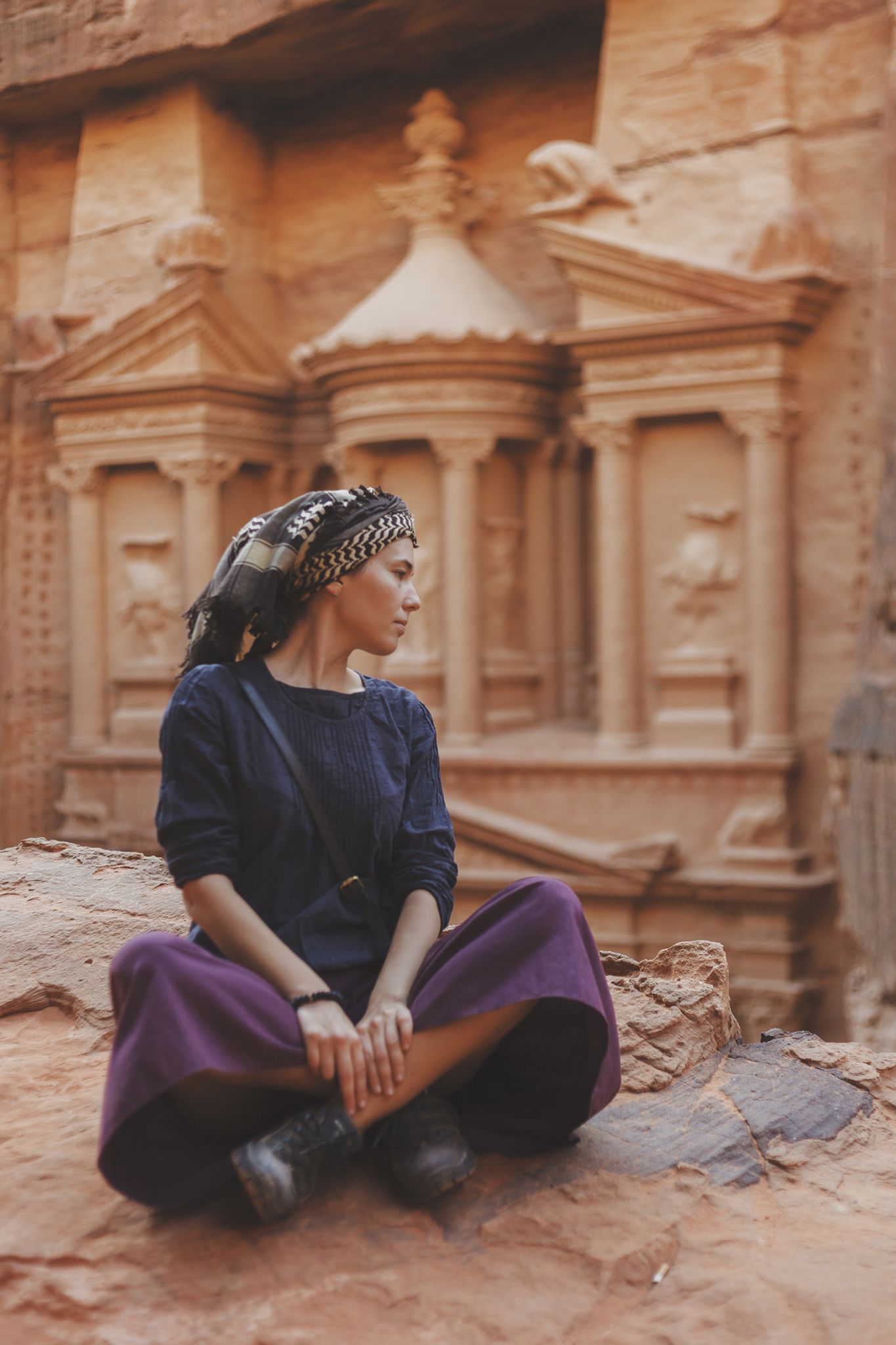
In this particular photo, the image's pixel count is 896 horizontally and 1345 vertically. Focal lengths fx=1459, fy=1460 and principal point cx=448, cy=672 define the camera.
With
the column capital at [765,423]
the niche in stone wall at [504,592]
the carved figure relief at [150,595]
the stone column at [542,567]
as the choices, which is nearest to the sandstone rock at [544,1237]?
the column capital at [765,423]

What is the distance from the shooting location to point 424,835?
286cm

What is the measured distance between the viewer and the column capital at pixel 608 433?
35.5ft

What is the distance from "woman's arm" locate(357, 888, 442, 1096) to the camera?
98.0 inches

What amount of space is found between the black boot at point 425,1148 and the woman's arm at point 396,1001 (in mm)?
141

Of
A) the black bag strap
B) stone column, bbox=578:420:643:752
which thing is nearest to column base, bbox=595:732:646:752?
stone column, bbox=578:420:643:752

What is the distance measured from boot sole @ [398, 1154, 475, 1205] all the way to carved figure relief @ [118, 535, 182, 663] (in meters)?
10.6

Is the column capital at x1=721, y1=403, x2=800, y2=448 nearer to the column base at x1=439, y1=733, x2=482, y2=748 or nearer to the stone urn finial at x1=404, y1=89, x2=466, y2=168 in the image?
the column base at x1=439, y1=733, x2=482, y2=748

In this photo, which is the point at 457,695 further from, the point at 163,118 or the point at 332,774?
the point at 332,774

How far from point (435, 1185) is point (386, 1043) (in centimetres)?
28

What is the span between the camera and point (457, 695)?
11.6 meters

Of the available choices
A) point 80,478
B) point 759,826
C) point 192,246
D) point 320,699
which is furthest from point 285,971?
point 80,478

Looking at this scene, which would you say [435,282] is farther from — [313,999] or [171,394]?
[313,999]

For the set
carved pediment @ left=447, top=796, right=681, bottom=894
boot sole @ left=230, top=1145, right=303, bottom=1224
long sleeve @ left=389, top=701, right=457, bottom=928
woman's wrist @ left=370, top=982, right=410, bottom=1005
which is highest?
long sleeve @ left=389, top=701, right=457, bottom=928

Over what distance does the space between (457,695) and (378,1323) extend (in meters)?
9.43
